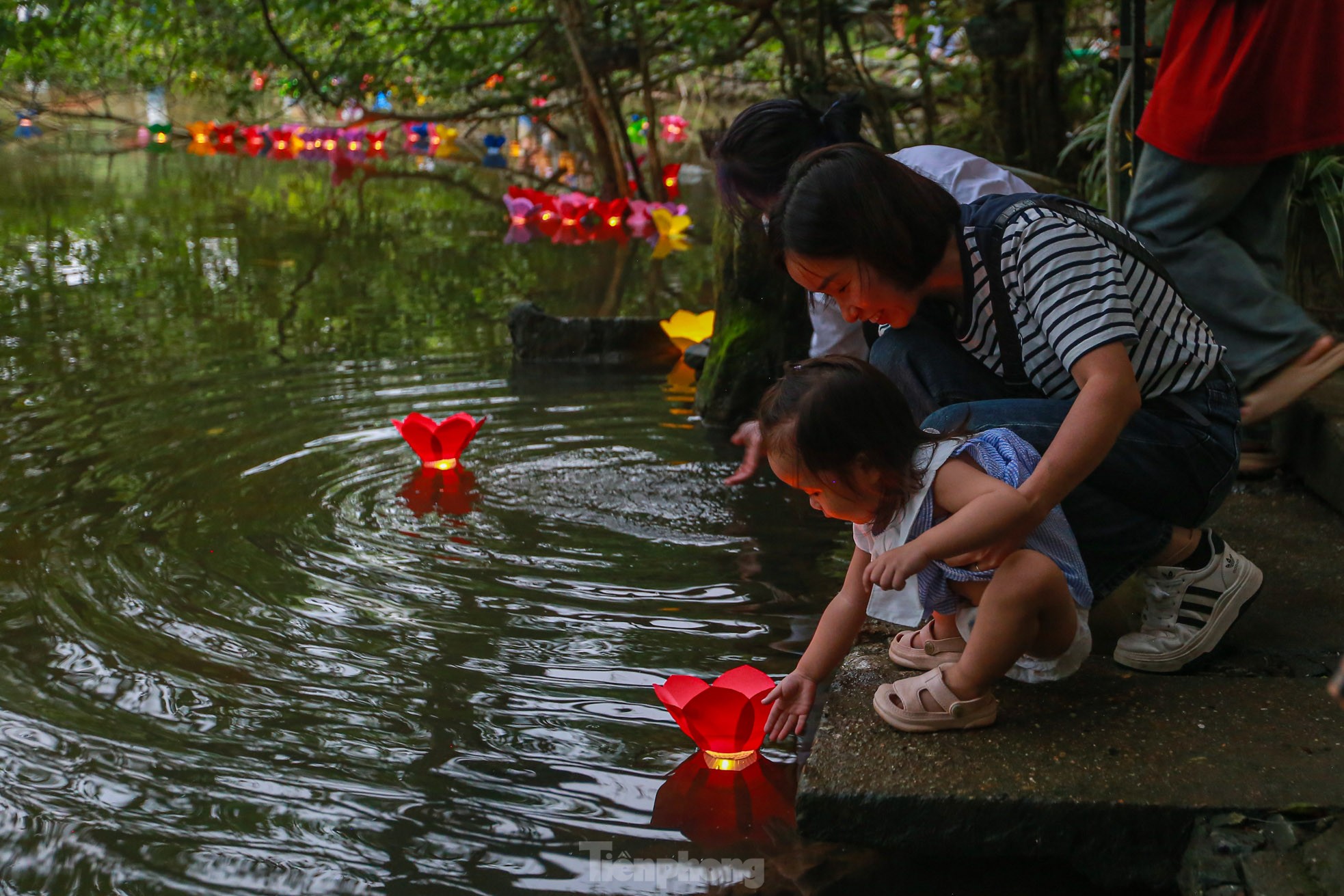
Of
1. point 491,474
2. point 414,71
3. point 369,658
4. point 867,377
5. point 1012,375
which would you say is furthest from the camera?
point 414,71

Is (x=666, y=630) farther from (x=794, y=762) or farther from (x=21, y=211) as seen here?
(x=21, y=211)

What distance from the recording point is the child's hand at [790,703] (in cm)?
201

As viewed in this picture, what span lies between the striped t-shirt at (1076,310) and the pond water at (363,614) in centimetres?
78

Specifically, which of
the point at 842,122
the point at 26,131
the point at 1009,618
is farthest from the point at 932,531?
the point at 26,131

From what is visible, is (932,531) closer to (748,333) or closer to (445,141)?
(748,333)

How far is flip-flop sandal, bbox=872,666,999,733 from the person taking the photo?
6.06 ft

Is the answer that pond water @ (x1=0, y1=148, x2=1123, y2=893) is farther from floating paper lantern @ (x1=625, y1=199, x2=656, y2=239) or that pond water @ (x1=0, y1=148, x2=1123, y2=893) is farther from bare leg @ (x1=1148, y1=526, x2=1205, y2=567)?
floating paper lantern @ (x1=625, y1=199, x2=656, y2=239)

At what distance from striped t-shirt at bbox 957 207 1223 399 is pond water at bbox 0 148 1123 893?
30.9 inches

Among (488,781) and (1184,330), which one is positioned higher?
(1184,330)

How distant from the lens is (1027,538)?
1.88m

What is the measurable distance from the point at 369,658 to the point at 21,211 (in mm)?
9184

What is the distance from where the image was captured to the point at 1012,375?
217 centimetres

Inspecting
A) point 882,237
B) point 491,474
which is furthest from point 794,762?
point 491,474

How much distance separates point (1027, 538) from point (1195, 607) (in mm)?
395
